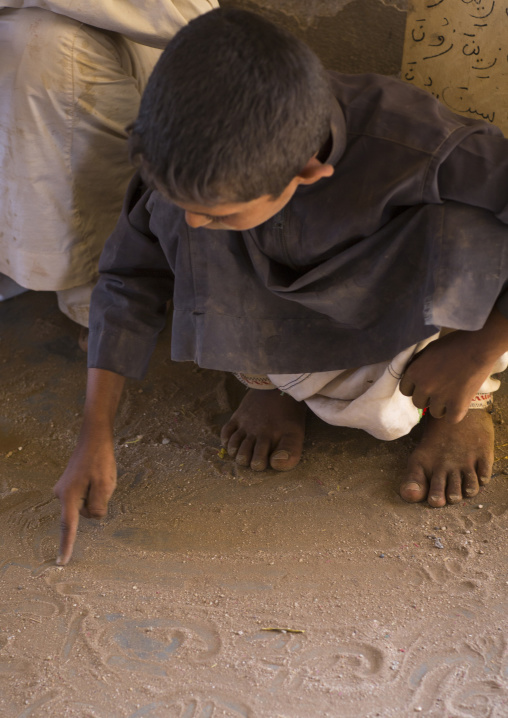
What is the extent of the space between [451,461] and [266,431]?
47 cm

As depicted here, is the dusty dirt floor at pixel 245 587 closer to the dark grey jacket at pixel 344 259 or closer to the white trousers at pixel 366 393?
the white trousers at pixel 366 393

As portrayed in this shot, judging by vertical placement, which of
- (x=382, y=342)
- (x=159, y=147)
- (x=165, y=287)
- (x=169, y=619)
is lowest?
(x=169, y=619)

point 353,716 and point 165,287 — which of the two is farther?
point 165,287

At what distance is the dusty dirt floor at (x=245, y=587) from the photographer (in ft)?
3.86

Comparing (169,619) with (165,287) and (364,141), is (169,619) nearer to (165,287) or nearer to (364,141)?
(165,287)

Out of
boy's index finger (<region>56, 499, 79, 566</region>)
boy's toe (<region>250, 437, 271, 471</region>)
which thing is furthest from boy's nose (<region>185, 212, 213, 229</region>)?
boy's toe (<region>250, 437, 271, 471</region>)

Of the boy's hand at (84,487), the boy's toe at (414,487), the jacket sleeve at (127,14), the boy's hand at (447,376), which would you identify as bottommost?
the boy's hand at (84,487)

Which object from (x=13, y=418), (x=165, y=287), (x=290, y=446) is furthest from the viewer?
(x=13, y=418)

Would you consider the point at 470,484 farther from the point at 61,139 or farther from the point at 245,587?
the point at 61,139

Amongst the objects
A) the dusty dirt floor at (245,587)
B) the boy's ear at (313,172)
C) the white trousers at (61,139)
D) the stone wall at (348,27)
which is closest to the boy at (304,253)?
the boy's ear at (313,172)

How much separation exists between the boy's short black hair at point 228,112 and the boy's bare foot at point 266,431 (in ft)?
2.74

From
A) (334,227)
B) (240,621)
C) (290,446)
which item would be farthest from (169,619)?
(334,227)

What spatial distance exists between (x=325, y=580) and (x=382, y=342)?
515 millimetres

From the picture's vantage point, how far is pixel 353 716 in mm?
1122
